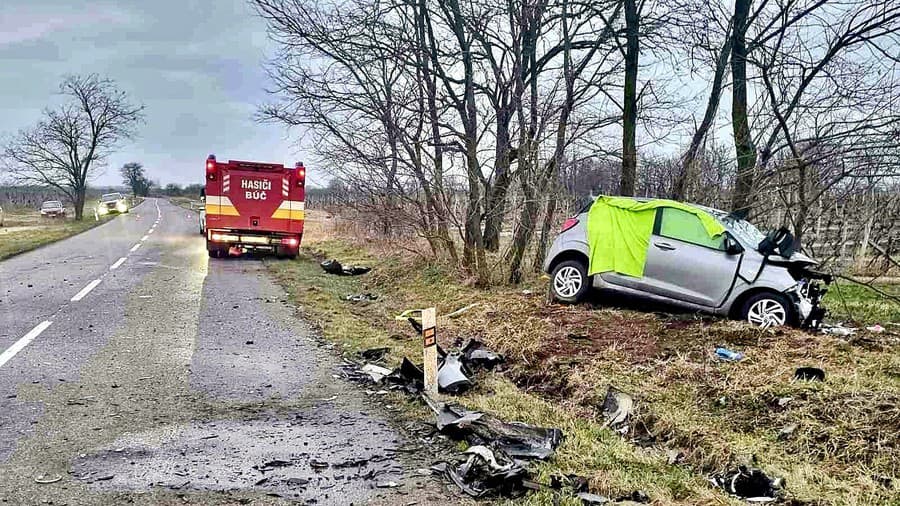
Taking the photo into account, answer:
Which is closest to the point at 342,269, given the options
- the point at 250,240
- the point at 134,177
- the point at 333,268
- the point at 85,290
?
the point at 333,268

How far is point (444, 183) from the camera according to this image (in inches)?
550

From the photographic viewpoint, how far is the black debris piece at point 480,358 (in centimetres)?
775

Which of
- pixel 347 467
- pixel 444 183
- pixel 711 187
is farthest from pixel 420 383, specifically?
pixel 711 187

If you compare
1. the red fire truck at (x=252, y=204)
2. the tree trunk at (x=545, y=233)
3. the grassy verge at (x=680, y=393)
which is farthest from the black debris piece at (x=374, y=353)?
the red fire truck at (x=252, y=204)

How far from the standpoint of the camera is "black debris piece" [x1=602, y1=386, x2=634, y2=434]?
5.97m

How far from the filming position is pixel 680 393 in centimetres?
645

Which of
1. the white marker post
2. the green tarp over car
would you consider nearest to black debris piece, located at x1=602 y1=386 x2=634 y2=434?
the white marker post

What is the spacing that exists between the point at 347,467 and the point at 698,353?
15.2 feet

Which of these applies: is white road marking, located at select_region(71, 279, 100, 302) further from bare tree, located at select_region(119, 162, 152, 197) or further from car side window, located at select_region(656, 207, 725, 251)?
bare tree, located at select_region(119, 162, 152, 197)

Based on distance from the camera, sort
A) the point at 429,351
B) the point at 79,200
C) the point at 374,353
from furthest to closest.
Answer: the point at 79,200 → the point at 374,353 → the point at 429,351

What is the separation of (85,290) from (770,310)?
11.8 meters

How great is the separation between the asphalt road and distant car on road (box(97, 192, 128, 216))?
51981 millimetres

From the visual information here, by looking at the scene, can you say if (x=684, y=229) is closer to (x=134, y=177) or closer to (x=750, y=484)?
(x=750, y=484)

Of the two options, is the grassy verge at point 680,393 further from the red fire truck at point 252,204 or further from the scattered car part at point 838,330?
the red fire truck at point 252,204
